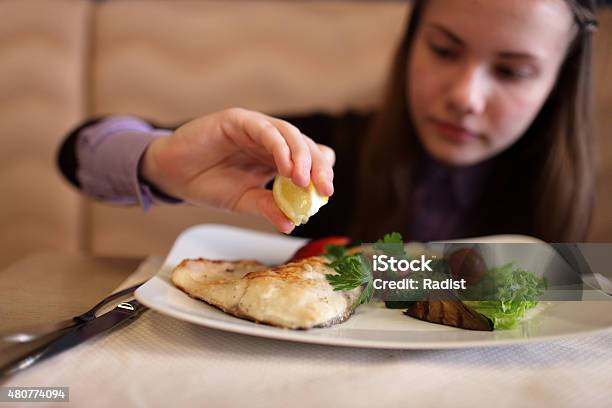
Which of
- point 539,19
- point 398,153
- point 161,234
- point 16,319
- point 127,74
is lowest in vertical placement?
point 161,234

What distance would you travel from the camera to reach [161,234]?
64.5 inches

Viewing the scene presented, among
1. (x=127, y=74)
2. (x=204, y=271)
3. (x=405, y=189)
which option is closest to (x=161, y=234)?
(x=127, y=74)

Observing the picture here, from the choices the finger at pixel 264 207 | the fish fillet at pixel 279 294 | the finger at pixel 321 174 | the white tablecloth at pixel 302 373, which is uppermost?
the finger at pixel 321 174

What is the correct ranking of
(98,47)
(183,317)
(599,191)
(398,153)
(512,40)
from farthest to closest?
(98,47) < (599,191) < (398,153) < (512,40) < (183,317)

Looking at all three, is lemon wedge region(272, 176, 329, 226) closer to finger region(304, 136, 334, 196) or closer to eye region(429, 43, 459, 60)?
finger region(304, 136, 334, 196)

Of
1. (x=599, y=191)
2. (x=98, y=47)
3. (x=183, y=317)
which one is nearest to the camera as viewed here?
(x=183, y=317)

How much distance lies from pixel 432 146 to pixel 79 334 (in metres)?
0.82

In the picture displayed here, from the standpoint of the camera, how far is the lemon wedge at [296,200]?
599mm

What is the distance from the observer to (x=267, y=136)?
0.63m

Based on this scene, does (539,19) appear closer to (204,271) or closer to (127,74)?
(204,271)

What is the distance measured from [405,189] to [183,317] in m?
0.93

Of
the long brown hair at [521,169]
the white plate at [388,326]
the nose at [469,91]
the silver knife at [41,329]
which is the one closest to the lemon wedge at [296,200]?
the white plate at [388,326]

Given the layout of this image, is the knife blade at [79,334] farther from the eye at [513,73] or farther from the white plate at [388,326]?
the eye at [513,73]

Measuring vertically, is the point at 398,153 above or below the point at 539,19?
below
